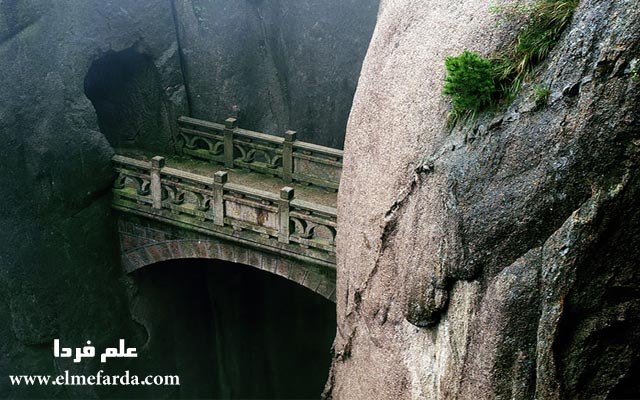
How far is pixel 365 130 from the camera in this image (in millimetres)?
11492

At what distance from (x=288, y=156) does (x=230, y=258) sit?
2.12 meters

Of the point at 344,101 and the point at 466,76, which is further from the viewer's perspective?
the point at 344,101

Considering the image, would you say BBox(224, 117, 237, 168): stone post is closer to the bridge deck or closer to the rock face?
the bridge deck

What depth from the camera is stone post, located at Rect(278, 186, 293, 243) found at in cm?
1362

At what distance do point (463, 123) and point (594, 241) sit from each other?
80.3 inches

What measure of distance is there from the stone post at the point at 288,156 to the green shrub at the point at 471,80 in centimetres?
683

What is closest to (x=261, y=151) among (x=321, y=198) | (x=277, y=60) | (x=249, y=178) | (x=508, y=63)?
(x=249, y=178)

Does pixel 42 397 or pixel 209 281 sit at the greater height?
pixel 209 281

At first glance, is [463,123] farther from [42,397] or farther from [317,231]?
[42,397]

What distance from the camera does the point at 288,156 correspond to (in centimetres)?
1560

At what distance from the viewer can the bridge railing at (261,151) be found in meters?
15.3

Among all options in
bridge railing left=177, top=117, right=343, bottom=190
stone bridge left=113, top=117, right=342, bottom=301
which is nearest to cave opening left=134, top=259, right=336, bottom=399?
stone bridge left=113, top=117, right=342, bottom=301

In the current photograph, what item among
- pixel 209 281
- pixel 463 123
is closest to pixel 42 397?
pixel 209 281

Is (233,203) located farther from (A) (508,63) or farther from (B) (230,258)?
(A) (508,63)
